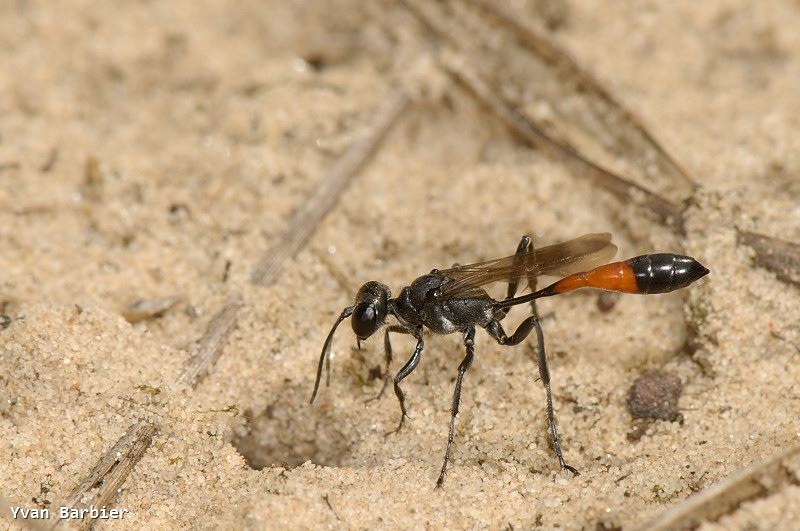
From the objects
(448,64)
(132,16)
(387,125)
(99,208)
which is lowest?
(99,208)

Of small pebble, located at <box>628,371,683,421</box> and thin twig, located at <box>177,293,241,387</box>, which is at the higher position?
small pebble, located at <box>628,371,683,421</box>

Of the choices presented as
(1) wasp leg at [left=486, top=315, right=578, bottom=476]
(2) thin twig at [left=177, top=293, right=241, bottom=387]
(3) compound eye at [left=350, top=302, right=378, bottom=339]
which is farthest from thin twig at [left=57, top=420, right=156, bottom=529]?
(1) wasp leg at [left=486, top=315, right=578, bottom=476]

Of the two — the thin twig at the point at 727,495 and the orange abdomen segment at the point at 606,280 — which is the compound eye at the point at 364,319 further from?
the thin twig at the point at 727,495

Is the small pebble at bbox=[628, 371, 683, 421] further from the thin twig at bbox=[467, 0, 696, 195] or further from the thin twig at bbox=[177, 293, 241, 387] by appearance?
the thin twig at bbox=[177, 293, 241, 387]

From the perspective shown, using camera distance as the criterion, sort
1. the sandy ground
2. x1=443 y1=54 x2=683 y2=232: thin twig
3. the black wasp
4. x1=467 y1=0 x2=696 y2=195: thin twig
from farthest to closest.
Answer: x1=467 y1=0 x2=696 y2=195: thin twig, x1=443 y1=54 x2=683 y2=232: thin twig, the black wasp, the sandy ground

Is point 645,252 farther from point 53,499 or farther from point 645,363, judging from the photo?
point 53,499

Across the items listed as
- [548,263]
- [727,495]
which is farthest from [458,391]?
[727,495]

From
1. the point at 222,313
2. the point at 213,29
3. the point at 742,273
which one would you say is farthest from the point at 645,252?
the point at 213,29
